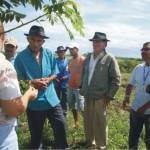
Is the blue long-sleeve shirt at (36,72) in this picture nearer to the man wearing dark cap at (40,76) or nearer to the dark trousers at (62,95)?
the man wearing dark cap at (40,76)

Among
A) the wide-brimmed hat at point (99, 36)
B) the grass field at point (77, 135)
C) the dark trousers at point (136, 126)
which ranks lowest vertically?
the grass field at point (77, 135)

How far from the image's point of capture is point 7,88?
258cm

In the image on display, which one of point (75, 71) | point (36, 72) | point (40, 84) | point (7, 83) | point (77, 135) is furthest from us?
point (75, 71)

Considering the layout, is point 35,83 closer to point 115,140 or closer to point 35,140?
point 35,140

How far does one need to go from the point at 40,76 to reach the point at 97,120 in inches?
58.8

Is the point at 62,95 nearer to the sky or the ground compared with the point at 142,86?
nearer to the ground

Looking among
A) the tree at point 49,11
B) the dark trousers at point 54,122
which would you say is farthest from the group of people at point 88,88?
the tree at point 49,11

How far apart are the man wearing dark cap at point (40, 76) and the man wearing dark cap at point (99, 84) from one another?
0.98m

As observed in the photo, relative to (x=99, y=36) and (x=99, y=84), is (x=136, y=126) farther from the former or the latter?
(x=99, y=36)

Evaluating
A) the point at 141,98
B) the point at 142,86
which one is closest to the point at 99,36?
the point at 142,86

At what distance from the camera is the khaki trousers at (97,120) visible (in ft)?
20.6

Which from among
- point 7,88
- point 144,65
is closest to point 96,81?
point 144,65

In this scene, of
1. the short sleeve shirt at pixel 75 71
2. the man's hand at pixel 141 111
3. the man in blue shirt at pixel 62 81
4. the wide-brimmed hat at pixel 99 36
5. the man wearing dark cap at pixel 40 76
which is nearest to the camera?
the man wearing dark cap at pixel 40 76

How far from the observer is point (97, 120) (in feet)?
20.8
